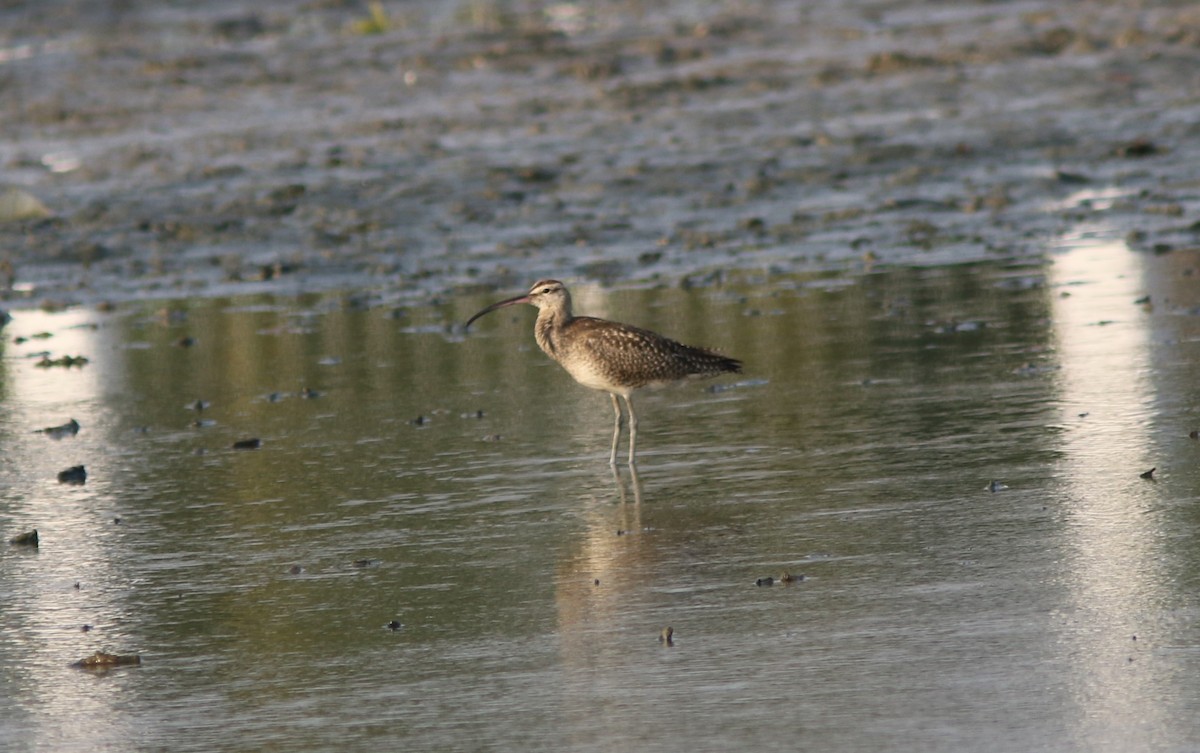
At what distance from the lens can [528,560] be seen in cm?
834

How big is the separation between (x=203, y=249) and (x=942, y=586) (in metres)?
13.8

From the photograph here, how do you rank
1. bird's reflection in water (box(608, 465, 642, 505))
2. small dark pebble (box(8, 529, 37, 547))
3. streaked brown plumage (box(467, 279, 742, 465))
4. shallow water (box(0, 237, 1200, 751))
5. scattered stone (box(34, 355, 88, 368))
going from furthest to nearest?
scattered stone (box(34, 355, 88, 368)), streaked brown plumage (box(467, 279, 742, 465)), bird's reflection in water (box(608, 465, 642, 505)), small dark pebble (box(8, 529, 37, 547)), shallow water (box(0, 237, 1200, 751))

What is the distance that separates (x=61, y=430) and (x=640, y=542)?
15.9ft

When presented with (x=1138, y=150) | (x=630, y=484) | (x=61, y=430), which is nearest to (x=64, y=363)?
(x=61, y=430)

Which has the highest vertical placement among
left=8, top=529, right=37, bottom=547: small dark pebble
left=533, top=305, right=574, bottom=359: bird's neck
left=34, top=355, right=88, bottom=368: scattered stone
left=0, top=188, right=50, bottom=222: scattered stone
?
left=0, top=188, right=50, bottom=222: scattered stone

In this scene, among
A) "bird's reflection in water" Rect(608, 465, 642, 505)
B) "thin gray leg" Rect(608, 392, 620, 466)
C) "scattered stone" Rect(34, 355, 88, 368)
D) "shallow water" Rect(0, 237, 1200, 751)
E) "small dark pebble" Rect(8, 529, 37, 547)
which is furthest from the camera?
"scattered stone" Rect(34, 355, 88, 368)

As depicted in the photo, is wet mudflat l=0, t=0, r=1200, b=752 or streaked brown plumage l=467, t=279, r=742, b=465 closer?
wet mudflat l=0, t=0, r=1200, b=752

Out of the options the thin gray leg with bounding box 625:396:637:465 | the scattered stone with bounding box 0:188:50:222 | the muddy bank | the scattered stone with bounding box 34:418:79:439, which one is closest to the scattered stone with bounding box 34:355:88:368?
the scattered stone with bounding box 34:418:79:439

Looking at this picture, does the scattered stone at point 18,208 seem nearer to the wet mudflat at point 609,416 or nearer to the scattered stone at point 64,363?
the wet mudflat at point 609,416

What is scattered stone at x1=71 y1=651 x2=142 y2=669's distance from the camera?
7.14 meters

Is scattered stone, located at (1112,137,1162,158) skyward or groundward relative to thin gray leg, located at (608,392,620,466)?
skyward

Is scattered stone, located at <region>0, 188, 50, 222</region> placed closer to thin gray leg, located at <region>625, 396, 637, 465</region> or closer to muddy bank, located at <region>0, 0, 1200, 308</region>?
muddy bank, located at <region>0, 0, 1200, 308</region>

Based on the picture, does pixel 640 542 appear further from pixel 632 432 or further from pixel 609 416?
pixel 609 416

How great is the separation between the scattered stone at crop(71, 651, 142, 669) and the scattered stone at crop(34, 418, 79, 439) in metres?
5.00
